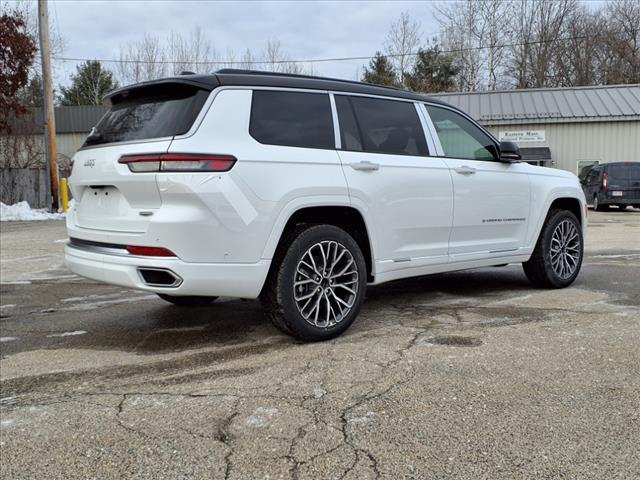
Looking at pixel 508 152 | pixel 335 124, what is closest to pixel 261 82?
pixel 335 124

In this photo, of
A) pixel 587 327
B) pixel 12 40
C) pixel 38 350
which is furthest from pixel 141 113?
pixel 12 40

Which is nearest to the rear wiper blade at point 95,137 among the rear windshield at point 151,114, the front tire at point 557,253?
the rear windshield at point 151,114

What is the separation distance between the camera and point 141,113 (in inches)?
159

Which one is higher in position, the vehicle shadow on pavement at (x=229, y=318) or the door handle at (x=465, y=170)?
the door handle at (x=465, y=170)

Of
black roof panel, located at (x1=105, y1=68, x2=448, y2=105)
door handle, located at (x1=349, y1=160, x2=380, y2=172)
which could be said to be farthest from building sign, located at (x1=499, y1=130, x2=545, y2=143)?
door handle, located at (x1=349, y1=160, x2=380, y2=172)

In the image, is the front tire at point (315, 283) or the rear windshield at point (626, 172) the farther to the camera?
the rear windshield at point (626, 172)

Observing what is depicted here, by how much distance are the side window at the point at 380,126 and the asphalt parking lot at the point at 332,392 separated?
1.43 m

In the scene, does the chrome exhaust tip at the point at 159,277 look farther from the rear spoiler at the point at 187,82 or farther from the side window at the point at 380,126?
the side window at the point at 380,126

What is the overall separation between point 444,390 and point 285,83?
236 cm

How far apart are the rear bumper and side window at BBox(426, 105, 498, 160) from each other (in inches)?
87.3

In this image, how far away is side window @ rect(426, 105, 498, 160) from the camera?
5.12 metres

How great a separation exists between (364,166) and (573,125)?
918 inches

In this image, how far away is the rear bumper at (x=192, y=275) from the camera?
362 cm

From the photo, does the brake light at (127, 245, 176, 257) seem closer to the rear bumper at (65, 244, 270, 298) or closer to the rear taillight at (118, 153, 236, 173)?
the rear bumper at (65, 244, 270, 298)
